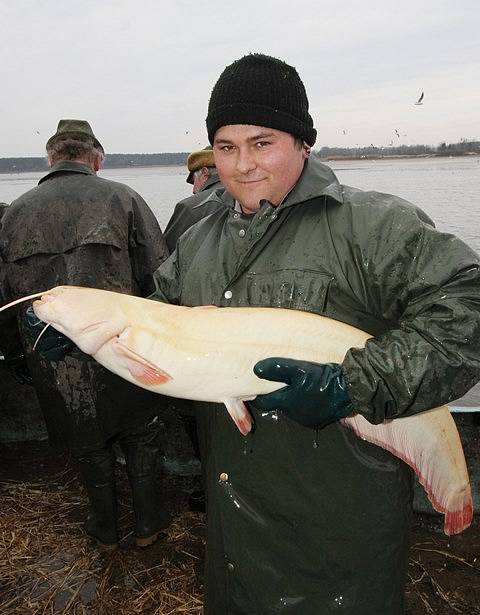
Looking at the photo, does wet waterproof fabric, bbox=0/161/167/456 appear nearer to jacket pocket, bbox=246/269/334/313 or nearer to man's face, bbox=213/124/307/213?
man's face, bbox=213/124/307/213

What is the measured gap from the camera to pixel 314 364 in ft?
7.34

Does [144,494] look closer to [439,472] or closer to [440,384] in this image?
[439,472]

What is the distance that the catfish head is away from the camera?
8.50ft

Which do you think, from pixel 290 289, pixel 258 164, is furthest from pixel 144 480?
pixel 258 164

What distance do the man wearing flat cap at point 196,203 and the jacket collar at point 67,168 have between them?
989mm

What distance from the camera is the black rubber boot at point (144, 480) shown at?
4.53 metres

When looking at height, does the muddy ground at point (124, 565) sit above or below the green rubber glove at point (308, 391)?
below

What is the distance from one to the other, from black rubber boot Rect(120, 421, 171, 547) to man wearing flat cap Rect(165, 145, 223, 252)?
77.2 inches

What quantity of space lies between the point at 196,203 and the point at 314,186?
3125 mm

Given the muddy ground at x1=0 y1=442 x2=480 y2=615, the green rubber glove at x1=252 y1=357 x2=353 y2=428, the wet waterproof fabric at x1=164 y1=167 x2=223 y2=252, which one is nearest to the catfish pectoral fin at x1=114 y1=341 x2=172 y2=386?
the green rubber glove at x1=252 y1=357 x2=353 y2=428

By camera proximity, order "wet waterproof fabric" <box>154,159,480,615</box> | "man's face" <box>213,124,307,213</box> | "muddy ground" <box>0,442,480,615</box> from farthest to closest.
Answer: "muddy ground" <box>0,442,480,615</box> < "man's face" <box>213,124,307,213</box> < "wet waterproof fabric" <box>154,159,480,615</box>

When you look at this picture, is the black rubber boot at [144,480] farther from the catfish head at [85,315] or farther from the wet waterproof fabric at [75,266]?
the catfish head at [85,315]

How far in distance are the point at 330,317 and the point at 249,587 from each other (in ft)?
4.55

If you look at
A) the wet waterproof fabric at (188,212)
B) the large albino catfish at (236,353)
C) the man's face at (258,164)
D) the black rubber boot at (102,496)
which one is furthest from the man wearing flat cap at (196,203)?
the large albino catfish at (236,353)
